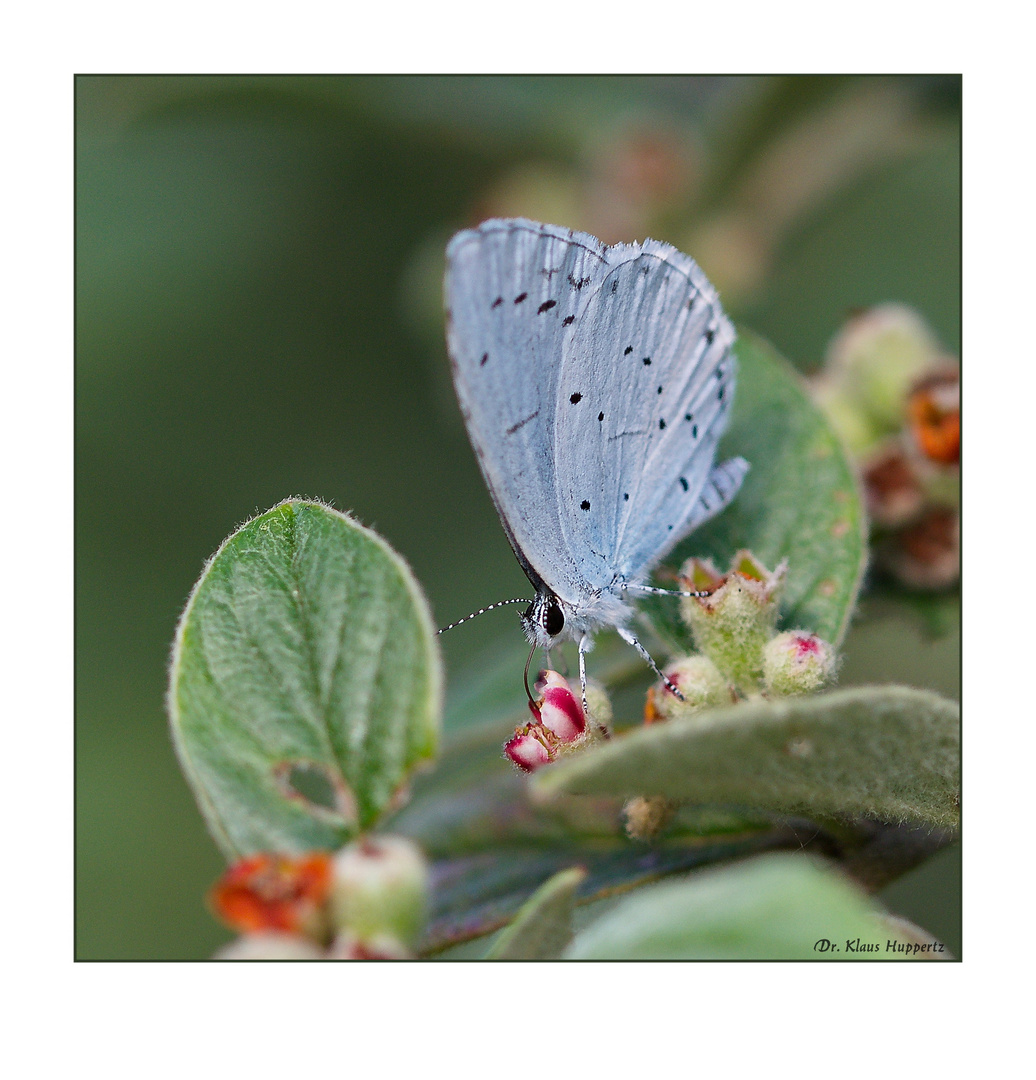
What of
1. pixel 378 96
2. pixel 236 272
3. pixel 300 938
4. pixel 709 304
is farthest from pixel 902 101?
pixel 300 938

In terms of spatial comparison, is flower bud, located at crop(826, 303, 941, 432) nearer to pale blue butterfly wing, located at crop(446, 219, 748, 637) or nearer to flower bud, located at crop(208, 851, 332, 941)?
pale blue butterfly wing, located at crop(446, 219, 748, 637)

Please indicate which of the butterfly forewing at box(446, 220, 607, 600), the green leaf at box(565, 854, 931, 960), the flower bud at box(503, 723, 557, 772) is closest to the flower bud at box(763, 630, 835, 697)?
the flower bud at box(503, 723, 557, 772)

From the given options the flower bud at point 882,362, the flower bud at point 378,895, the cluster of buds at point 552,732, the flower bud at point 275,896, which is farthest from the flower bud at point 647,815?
the flower bud at point 882,362

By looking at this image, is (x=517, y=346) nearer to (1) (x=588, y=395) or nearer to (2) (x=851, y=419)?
(1) (x=588, y=395)

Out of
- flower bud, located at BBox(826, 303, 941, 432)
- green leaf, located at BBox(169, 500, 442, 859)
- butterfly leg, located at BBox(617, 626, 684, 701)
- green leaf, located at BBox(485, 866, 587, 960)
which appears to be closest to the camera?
green leaf, located at BBox(485, 866, 587, 960)

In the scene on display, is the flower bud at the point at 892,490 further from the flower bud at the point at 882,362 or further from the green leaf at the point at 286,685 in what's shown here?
the green leaf at the point at 286,685

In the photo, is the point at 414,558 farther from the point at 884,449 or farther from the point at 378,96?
the point at 884,449

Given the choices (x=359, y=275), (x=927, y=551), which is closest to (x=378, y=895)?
(x=927, y=551)
